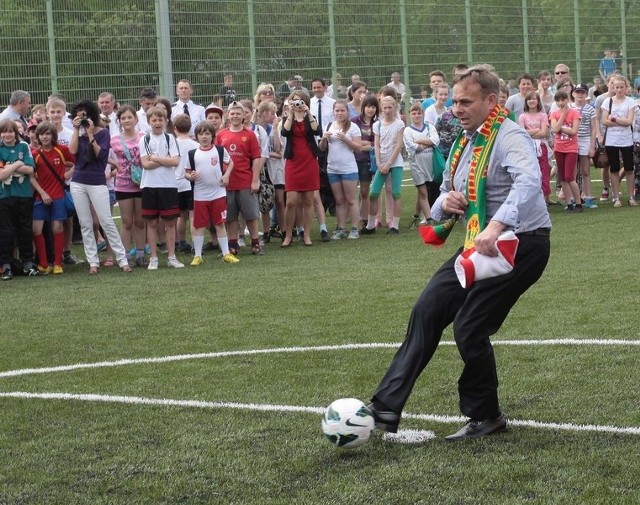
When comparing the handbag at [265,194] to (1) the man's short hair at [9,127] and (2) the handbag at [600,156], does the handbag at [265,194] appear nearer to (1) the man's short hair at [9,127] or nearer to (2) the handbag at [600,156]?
(1) the man's short hair at [9,127]

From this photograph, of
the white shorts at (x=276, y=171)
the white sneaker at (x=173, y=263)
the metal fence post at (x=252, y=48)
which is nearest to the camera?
the white sneaker at (x=173, y=263)

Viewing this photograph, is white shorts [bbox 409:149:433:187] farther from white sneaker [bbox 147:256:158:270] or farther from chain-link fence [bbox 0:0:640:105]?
chain-link fence [bbox 0:0:640:105]

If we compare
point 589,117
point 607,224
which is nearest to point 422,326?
point 607,224

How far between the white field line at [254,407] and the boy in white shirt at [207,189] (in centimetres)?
688

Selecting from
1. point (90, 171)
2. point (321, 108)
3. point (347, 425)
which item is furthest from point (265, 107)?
point (347, 425)

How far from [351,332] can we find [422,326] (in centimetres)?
313

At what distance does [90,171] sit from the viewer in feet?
45.2

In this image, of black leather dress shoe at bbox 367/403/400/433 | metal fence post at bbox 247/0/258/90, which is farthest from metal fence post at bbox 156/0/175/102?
black leather dress shoe at bbox 367/403/400/433

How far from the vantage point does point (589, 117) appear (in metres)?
18.8

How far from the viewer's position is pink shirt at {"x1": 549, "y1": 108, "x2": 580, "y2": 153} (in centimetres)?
1822

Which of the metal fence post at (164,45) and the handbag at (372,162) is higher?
the metal fence post at (164,45)

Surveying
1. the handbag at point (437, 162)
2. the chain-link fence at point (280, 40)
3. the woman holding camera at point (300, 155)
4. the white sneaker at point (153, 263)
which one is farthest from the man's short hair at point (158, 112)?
the chain-link fence at point (280, 40)

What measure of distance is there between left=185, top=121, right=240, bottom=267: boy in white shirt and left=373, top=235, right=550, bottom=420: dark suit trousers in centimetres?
835

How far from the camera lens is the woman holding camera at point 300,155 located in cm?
1541
